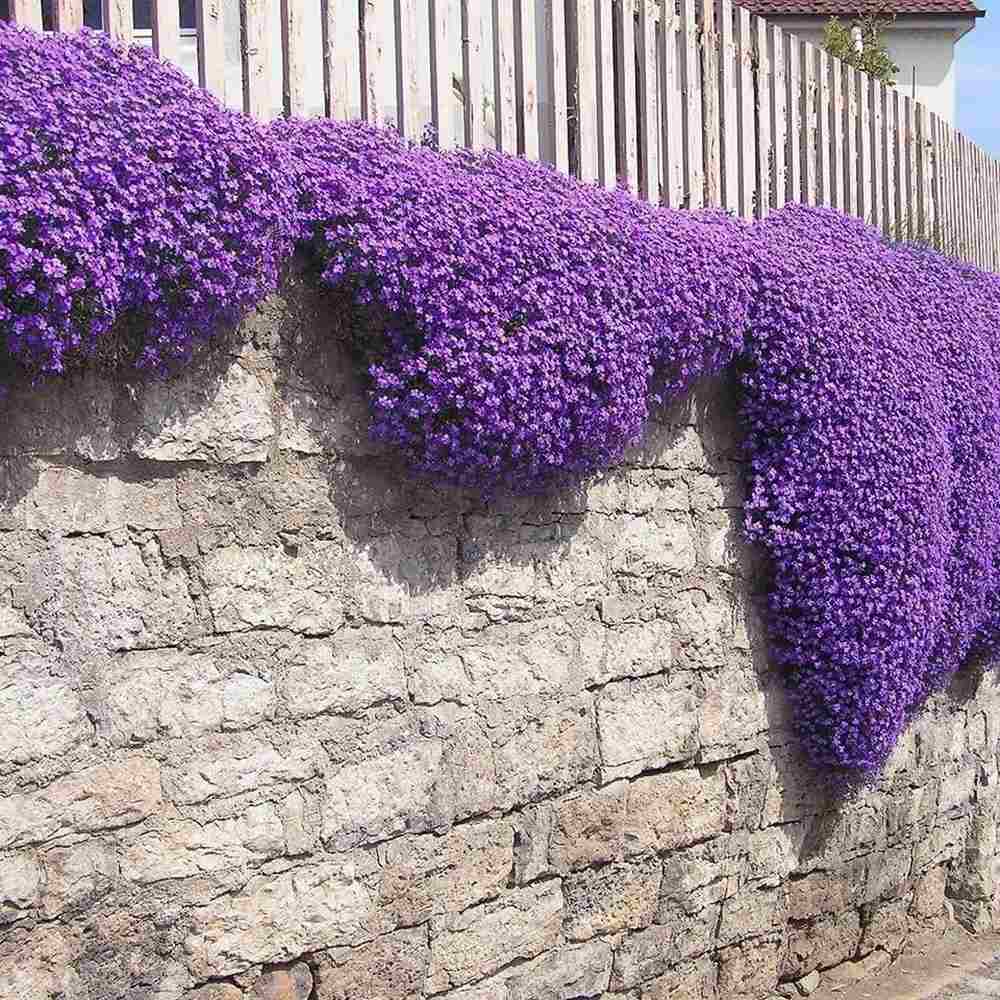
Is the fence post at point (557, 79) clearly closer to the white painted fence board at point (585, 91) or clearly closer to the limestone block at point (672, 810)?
the white painted fence board at point (585, 91)

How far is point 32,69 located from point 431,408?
125cm

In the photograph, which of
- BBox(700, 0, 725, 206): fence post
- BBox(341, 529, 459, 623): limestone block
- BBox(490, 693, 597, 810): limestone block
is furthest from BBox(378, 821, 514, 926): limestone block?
BBox(700, 0, 725, 206): fence post

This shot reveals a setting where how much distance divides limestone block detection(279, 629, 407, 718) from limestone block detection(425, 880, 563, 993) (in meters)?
0.68

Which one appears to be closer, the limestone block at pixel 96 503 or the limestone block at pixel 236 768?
the limestone block at pixel 96 503

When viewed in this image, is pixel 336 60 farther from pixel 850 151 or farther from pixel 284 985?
pixel 850 151

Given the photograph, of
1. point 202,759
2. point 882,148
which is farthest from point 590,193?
point 882,148

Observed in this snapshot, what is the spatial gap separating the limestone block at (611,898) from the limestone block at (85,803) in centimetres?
156

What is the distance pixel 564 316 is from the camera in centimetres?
411

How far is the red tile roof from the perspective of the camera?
67.8ft

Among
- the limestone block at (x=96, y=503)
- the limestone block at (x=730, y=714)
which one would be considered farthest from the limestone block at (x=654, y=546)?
the limestone block at (x=96, y=503)

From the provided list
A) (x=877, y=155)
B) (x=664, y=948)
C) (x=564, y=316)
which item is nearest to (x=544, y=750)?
(x=664, y=948)

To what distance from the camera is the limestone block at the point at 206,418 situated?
3.36m

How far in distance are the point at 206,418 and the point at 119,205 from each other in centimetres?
58

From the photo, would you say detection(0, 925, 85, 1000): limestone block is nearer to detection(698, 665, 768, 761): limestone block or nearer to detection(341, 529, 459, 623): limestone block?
detection(341, 529, 459, 623): limestone block
